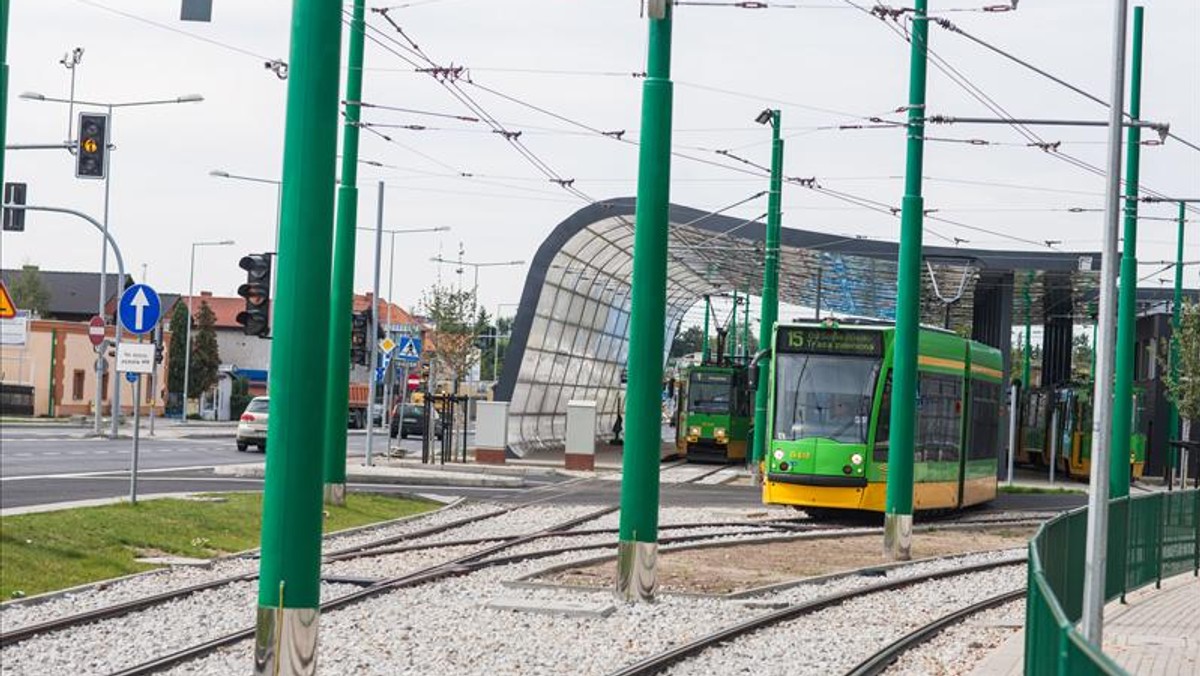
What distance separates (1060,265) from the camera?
5131 cm

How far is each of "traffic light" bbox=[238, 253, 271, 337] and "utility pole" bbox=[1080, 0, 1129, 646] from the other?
10388 millimetres

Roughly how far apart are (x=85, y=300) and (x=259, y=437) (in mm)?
80759

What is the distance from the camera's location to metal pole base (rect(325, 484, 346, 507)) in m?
27.4


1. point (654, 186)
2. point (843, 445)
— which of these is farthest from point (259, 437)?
point (654, 186)

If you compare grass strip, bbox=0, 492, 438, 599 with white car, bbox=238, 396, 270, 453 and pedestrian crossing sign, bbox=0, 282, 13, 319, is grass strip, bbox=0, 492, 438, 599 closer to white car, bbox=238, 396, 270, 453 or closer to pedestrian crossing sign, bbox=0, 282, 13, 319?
pedestrian crossing sign, bbox=0, 282, 13, 319

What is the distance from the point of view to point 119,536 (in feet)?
69.1

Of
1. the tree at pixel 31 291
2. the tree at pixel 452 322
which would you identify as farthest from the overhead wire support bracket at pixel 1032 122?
the tree at pixel 31 291

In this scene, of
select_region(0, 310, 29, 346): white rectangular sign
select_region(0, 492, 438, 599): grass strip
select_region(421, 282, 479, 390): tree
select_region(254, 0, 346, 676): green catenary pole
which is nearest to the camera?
select_region(254, 0, 346, 676): green catenary pole

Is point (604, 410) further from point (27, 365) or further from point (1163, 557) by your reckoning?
point (1163, 557)

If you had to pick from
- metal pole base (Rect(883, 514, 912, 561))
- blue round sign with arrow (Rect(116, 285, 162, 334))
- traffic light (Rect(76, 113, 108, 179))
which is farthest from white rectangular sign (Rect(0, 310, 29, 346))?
traffic light (Rect(76, 113, 108, 179))

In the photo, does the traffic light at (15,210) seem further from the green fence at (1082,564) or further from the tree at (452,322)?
the tree at (452,322)

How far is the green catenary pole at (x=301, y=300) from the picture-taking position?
33.1 ft

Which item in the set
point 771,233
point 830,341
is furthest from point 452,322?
point 830,341

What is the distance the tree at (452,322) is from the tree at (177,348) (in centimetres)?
1810
